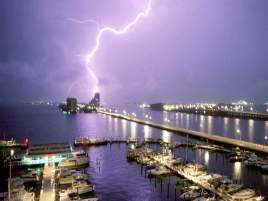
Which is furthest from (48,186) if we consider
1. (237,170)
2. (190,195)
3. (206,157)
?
(206,157)

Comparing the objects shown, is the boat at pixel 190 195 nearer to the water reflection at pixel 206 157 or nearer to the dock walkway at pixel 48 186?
the dock walkway at pixel 48 186

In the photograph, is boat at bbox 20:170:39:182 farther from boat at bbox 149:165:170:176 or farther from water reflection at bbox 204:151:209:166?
water reflection at bbox 204:151:209:166

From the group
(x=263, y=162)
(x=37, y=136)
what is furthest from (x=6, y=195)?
(x=37, y=136)

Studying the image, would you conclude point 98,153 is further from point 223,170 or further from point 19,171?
point 223,170

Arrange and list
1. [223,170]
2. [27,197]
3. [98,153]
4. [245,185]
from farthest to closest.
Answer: [98,153], [223,170], [245,185], [27,197]

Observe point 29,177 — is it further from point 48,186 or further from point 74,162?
point 74,162

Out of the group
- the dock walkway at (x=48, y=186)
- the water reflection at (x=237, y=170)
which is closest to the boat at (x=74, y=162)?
the dock walkway at (x=48, y=186)

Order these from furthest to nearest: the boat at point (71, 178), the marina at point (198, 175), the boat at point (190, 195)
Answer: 1. the boat at point (71, 178)
2. the marina at point (198, 175)
3. the boat at point (190, 195)
